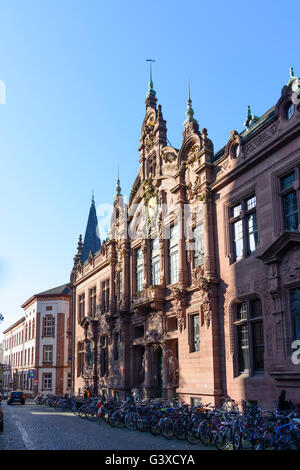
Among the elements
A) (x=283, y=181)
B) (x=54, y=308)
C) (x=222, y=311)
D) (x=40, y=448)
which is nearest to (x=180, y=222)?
(x=222, y=311)

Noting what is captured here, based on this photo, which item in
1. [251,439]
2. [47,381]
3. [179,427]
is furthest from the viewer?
[47,381]

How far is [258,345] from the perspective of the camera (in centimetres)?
1948

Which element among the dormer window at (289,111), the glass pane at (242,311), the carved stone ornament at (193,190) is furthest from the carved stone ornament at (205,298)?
the dormer window at (289,111)

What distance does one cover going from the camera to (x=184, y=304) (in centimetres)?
2423

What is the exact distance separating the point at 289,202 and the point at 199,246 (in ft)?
21.5

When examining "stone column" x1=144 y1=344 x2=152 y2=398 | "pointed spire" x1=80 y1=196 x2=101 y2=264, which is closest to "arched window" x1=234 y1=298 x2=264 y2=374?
"stone column" x1=144 y1=344 x2=152 y2=398

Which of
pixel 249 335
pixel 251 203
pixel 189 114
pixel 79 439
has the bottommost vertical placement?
pixel 79 439

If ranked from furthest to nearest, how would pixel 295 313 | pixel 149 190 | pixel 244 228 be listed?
pixel 149 190 < pixel 244 228 < pixel 295 313

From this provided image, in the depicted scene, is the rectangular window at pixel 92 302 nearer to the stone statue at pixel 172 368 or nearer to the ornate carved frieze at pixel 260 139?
the stone statue at pixel 172 368

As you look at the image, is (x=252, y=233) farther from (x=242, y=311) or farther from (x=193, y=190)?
(x=193, y=190)

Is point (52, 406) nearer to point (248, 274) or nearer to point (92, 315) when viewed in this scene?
point (92, 315)

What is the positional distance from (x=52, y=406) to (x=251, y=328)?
24763 millimetres

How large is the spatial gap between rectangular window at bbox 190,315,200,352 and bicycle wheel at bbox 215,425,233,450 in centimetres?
889

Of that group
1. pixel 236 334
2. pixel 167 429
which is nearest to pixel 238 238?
pixel 236 334
